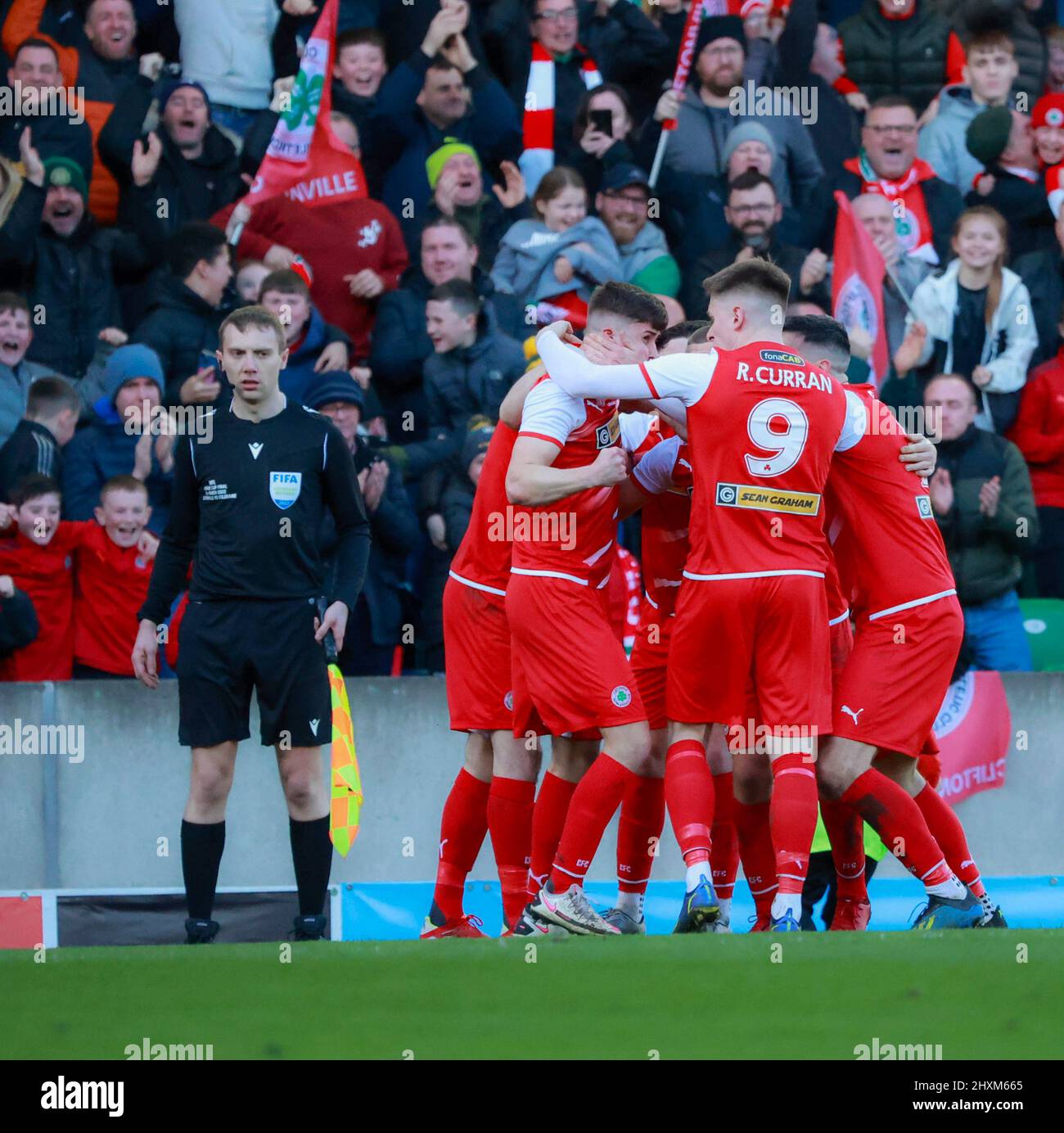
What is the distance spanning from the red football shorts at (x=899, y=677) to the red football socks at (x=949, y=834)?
346mm

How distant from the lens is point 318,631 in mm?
7043

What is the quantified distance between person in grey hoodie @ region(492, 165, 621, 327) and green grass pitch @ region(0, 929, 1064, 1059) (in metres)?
5.23

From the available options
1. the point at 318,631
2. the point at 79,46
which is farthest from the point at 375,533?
the point at 79,46

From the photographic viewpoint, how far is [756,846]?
6.69 meters

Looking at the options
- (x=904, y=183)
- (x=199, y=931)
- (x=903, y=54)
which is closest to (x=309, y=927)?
(x=199, y=931)

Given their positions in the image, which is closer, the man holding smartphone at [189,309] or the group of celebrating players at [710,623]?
the group of celebrating players at [710,623]

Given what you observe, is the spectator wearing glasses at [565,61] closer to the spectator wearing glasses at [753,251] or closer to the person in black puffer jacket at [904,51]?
the spectator wearing glasses at [753,251]

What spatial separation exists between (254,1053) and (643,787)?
2.32 m

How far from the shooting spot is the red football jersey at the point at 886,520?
21.1ft

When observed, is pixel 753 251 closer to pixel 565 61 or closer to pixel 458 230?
pixel 458 230

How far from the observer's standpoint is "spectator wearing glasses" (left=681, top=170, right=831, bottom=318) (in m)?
10.2

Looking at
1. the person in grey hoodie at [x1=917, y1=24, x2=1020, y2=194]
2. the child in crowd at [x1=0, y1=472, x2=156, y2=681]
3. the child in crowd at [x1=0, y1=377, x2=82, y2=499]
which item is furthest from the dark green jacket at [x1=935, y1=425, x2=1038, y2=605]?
the child in crowd at [x1=0, y1=377, x2=82, y2=499]

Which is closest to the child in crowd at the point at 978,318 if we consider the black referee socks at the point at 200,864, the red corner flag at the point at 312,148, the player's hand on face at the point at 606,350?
the red corner flag at the point at 312,148

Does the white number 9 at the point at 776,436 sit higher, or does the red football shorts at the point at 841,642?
the white number 9 at the point at 776,436
